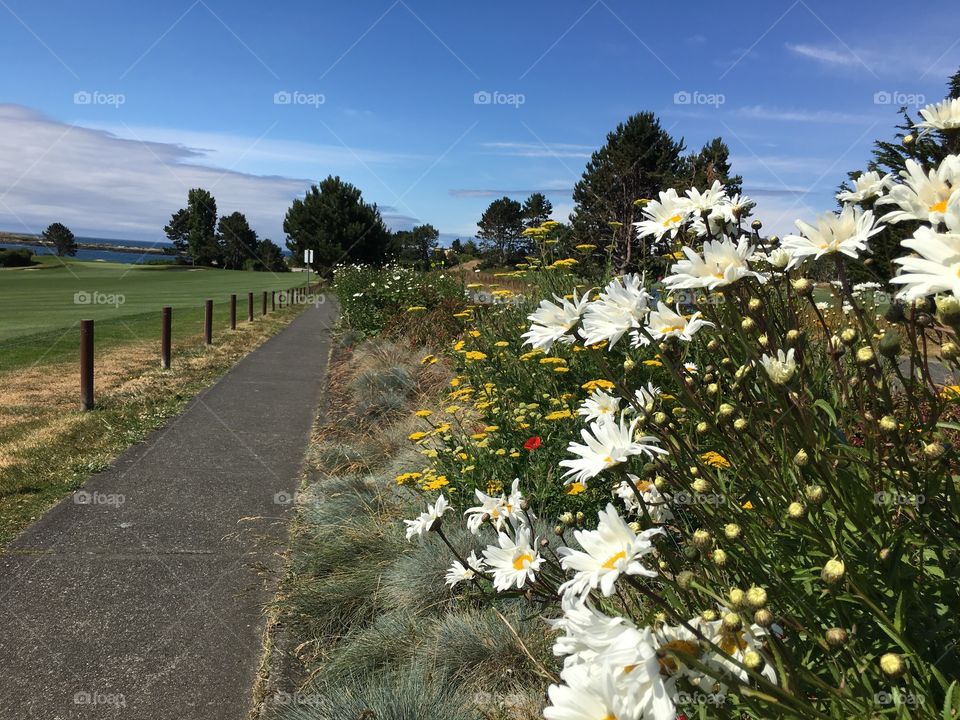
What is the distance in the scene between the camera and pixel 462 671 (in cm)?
262

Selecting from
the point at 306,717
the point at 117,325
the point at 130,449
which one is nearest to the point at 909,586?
the point at 306,717

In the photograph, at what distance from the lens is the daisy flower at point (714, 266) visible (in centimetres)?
173

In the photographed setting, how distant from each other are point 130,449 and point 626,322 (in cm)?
595

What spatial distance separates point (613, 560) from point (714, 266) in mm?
864

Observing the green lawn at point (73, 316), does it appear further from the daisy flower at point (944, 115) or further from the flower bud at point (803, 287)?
the daisy flower at point (944, 115)

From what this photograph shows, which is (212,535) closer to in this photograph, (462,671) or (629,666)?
(462,671)

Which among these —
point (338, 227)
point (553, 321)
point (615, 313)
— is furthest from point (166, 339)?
point (338, 227)

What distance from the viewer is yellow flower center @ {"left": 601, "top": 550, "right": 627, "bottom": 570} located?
132 cm

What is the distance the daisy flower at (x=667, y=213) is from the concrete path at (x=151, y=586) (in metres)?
2.43

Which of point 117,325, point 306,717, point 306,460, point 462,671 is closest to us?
point 306,717

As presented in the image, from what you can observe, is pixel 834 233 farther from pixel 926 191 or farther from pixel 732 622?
pixel 732 622

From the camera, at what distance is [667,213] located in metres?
2.29

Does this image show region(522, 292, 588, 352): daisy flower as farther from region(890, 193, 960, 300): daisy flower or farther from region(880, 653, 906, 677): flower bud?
region(880, 653, 906, 677): flower bud

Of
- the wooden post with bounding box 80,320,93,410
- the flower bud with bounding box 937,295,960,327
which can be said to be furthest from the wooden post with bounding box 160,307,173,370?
the flower bud with bounding box 937,295,960,327
